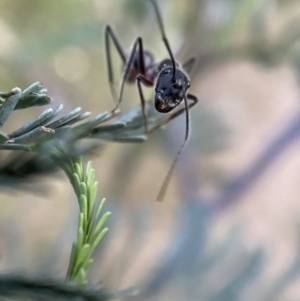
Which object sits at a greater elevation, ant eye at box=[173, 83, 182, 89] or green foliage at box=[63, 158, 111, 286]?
ant eye at box=[173, 83, 182, 89]

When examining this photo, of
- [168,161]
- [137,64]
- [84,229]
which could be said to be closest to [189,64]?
[137,64]

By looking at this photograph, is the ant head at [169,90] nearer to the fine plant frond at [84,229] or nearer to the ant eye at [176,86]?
the ant eye at [176,86]

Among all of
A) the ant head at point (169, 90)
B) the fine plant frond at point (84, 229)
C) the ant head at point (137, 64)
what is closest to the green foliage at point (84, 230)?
the fine plant frond at point (84, 229)

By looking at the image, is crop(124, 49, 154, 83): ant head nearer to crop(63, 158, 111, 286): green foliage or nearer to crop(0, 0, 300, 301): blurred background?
crop(0, 0, 300, 301): blurred background

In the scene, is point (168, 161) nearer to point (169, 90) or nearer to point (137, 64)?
point (137, 64)

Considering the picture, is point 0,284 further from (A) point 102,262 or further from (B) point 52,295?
(A) point 102,262

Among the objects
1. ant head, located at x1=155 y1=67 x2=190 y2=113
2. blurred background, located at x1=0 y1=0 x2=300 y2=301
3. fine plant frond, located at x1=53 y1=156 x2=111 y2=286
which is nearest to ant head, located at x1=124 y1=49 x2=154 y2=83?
blurred background, located at x1=0 y1=0 x2=300 y2=301
